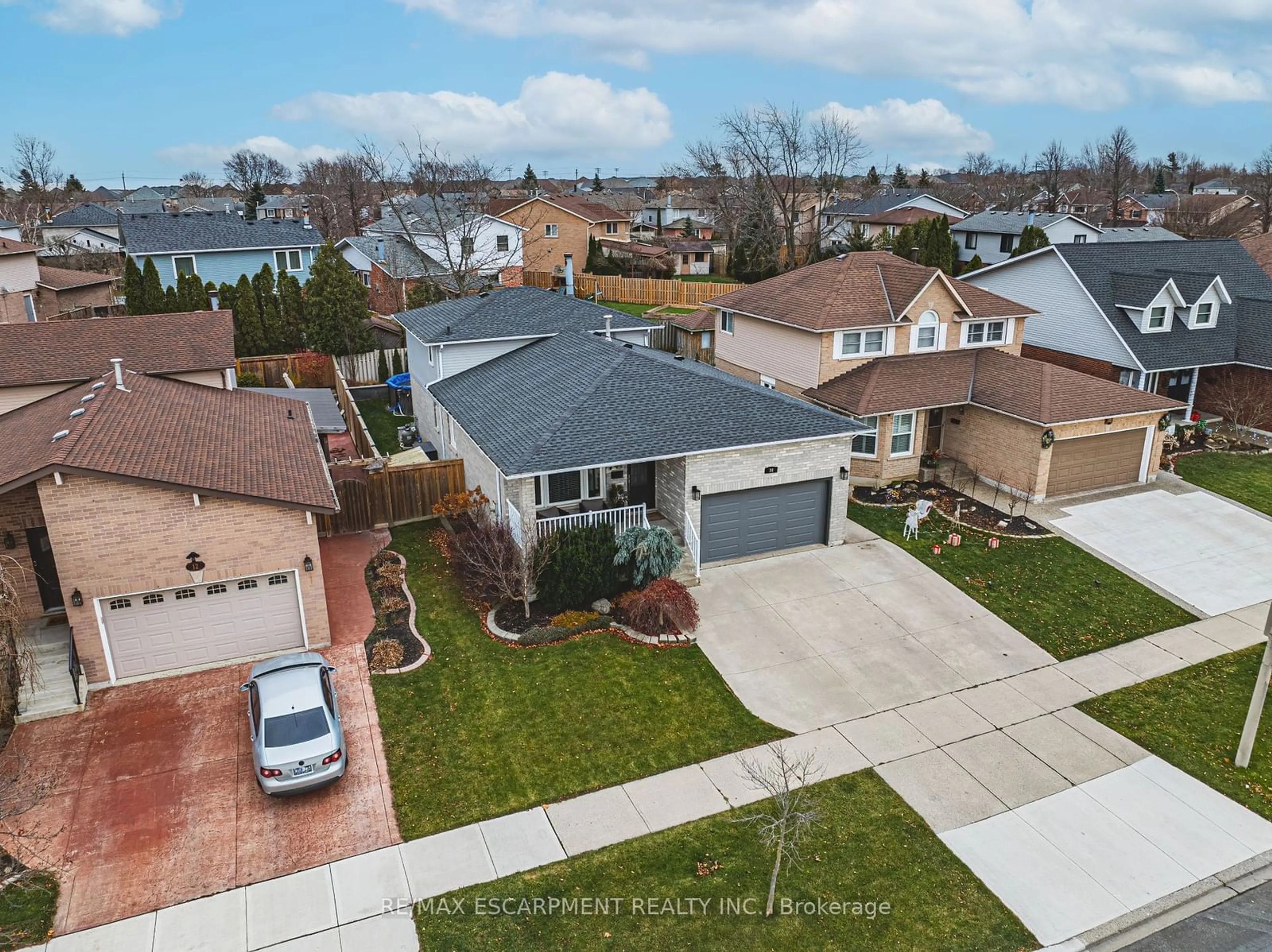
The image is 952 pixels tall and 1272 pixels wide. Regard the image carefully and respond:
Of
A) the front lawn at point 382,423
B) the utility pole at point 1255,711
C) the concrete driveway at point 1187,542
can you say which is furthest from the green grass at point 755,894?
the front lawn at point 382,423

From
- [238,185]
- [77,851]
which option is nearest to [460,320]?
[77,851]

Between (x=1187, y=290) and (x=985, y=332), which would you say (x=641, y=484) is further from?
(x=1187, y=290)

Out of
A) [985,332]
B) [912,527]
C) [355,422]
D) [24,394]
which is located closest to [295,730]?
[24,394]

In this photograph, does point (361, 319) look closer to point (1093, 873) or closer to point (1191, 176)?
point (1093, 873)

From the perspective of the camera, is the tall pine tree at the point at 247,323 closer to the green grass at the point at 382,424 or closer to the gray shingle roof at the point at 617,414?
the green grass at the point at 382,424

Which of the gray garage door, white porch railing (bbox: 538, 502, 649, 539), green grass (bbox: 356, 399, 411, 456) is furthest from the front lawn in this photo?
the gray garage door

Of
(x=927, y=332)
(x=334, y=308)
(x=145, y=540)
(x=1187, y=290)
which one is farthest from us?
(x=334, y=308)
